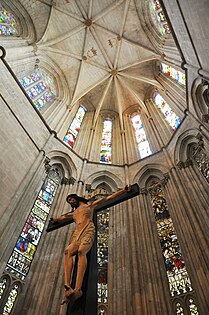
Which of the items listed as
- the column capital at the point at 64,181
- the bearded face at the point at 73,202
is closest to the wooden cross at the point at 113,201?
the bearded face at the point at 73,202

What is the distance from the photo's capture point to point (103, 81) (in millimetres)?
15422

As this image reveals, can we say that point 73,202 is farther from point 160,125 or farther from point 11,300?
point 160,125

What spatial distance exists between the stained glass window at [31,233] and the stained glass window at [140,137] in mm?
4762

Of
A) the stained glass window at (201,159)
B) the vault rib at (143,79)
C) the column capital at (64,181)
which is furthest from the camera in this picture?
the vault rib at (143,79)

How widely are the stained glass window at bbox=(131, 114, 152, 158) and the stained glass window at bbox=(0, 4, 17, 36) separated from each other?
8050 mm

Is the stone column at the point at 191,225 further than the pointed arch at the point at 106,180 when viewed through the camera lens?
No

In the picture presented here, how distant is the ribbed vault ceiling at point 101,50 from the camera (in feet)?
43.3

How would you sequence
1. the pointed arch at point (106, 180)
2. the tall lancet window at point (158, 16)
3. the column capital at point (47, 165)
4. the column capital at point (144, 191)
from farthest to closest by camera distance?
the tall lancet window at point (158, 16) < the pointed arch at point (106, 180) < the column capital at point (144, 191) < the column capital at point (47, 165)

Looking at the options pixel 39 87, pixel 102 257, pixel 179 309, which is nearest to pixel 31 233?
Result: pixel 102 257

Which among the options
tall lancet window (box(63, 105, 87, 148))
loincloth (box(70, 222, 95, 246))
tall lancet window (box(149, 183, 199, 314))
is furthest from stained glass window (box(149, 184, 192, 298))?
tall lancet window (box(63, 105, 87, 148))

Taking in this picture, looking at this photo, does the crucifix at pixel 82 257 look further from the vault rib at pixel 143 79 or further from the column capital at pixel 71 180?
the vault rib at pixel 143 79

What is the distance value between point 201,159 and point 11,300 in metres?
7.32

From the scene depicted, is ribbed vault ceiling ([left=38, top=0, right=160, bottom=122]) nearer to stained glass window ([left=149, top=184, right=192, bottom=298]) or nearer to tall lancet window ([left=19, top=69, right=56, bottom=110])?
tall lancet window ([left=19, top=69, right=56, bottom=110])

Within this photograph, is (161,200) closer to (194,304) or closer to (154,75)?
(194,304)
